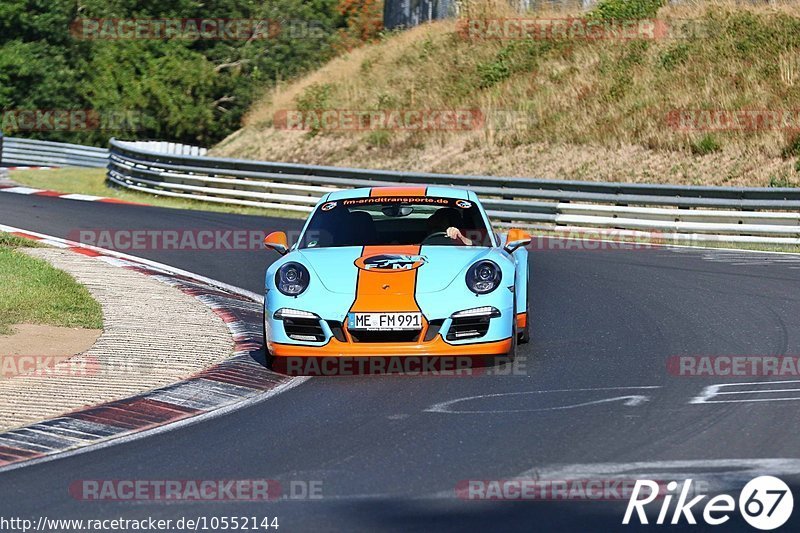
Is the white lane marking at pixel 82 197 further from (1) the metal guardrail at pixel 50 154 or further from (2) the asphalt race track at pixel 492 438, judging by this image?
(2) the asphalt race track at pixel 492 438

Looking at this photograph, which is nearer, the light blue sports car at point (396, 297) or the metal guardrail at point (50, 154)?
the light blue sports car at point (396, 297)

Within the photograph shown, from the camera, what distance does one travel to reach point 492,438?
7.19 meters

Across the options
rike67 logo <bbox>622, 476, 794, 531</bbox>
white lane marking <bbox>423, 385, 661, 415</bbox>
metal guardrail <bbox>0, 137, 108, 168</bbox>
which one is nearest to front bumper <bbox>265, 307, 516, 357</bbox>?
white lane marking <bbox>423, 385, 661, 415</bbox>

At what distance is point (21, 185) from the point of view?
28.9 m

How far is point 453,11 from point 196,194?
15.3m

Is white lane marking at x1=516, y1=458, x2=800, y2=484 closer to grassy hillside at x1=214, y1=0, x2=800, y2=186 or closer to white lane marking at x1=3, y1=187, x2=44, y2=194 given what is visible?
grassy hillside at x1=214, y1=0, x2=800, y2=186

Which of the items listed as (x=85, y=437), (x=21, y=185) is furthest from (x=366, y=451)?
(x=21, y=185)

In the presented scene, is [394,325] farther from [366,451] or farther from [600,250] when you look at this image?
[600,250]

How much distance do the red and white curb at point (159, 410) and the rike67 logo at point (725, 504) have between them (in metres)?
3.17

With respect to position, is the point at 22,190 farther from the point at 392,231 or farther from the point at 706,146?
the point at 392,231

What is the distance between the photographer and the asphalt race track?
5.82 metres

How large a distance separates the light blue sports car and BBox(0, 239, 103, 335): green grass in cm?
240

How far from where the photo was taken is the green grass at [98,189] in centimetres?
2425

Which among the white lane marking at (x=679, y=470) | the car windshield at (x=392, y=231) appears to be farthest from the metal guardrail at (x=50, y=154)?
the white lane marking at (x=679, y=470)
